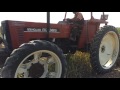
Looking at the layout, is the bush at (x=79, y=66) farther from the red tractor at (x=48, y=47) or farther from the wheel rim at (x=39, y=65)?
the wheel rim at (x=39, y=65)

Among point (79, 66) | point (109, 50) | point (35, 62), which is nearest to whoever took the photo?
point (35, 62)

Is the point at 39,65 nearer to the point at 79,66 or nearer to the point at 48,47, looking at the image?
the point at 48,47

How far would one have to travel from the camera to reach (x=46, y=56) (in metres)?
5.23

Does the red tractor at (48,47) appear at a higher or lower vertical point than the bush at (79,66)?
higher

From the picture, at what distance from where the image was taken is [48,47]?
491cm

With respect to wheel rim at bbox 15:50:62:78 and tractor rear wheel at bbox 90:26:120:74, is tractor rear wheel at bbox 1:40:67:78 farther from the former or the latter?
tractor rear wheel at bbox 90:26:120:74

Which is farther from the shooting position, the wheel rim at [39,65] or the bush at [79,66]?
the bush at [79,66]

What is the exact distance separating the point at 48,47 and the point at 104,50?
291cm

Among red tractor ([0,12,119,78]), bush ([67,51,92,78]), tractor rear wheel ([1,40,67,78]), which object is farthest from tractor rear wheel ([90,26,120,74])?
tractor rear wheel ([1,40,67,78])

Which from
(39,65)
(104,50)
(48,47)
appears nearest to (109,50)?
(104,50)

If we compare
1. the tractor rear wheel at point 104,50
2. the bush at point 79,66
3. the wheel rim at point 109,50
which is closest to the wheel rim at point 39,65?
the bush at point 79,66

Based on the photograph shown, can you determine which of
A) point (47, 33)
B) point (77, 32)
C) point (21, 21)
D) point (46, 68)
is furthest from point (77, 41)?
point (46, 68)

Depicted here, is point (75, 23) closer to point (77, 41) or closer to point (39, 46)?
point (77, 41)

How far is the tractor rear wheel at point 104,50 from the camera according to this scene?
664cm
